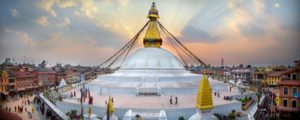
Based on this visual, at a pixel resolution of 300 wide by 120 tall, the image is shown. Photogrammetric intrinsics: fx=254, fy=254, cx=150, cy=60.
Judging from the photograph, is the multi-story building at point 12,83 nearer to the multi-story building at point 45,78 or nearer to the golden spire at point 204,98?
the multi-story building at point 45,78

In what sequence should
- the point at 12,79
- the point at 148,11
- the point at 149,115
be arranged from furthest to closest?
the point at 12,79 → the point at 148,11 → the point at 149,115

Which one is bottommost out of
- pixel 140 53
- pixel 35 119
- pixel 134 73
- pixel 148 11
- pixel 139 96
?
pixel 35 119

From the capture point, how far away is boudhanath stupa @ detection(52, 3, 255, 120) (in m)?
7.66

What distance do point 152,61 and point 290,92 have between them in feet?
22.7

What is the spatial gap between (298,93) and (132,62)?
8.29 meters

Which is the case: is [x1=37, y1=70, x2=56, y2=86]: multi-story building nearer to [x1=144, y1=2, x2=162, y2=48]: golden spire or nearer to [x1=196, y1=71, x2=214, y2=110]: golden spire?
[x1=144, y1=2, x2=162, y2=48]: golden spire

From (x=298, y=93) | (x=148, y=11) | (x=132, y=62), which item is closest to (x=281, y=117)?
(x=298, y=93)

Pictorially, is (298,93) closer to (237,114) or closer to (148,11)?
(237,114)

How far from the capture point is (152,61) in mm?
13609

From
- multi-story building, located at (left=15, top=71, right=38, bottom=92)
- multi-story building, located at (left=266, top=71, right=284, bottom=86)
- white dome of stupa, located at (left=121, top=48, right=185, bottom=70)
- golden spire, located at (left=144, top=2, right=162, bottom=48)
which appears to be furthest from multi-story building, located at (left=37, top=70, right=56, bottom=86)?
multi-story building, located at (left=266, top=71, right=284, bottom=86)

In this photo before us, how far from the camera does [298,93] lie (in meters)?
8.17

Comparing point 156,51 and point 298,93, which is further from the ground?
point 156,51

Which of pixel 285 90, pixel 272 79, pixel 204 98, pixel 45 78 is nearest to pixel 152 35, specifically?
pixel 285 90

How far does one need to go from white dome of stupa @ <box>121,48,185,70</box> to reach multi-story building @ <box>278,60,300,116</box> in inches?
237
